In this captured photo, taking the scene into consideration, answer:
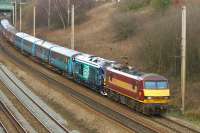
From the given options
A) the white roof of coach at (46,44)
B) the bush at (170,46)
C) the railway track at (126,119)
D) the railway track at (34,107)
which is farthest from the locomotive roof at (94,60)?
the white roof of coach at (46,44)

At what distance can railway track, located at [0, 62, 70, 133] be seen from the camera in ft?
97.2

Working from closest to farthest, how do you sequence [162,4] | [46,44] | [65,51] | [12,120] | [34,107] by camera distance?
[12,120] < [34,107] < [65,51] < [162,4] < [46,44]

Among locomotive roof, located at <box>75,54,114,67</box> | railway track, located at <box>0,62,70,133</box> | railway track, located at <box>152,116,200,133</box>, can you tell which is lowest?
railway track, located at <box>0,62,70,133</box>

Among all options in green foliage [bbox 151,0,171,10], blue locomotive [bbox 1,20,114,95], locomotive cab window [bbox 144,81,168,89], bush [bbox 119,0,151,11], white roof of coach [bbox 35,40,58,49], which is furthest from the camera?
bush [bbox 119,0,151,11]

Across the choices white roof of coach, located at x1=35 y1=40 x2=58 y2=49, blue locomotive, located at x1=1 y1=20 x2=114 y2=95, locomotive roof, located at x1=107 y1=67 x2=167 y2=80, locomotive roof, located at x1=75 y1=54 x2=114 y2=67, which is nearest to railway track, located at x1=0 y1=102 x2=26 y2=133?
locomotive roof, located at x1=107 y1=67 x2=167 y2=80

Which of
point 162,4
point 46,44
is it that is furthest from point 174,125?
point 46,44

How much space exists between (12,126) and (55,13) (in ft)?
232

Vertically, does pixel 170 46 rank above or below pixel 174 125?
above

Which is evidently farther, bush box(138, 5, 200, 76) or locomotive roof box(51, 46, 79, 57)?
locomotive roof box(51, 46, 79, 57)

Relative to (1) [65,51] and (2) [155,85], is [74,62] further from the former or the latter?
(2) [155,85]

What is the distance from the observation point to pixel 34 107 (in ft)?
118

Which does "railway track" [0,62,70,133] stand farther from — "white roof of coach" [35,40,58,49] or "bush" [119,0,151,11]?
"bush" [119,0,151,11]

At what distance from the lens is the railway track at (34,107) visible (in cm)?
2963

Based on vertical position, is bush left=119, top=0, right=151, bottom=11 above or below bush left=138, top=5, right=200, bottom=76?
above
